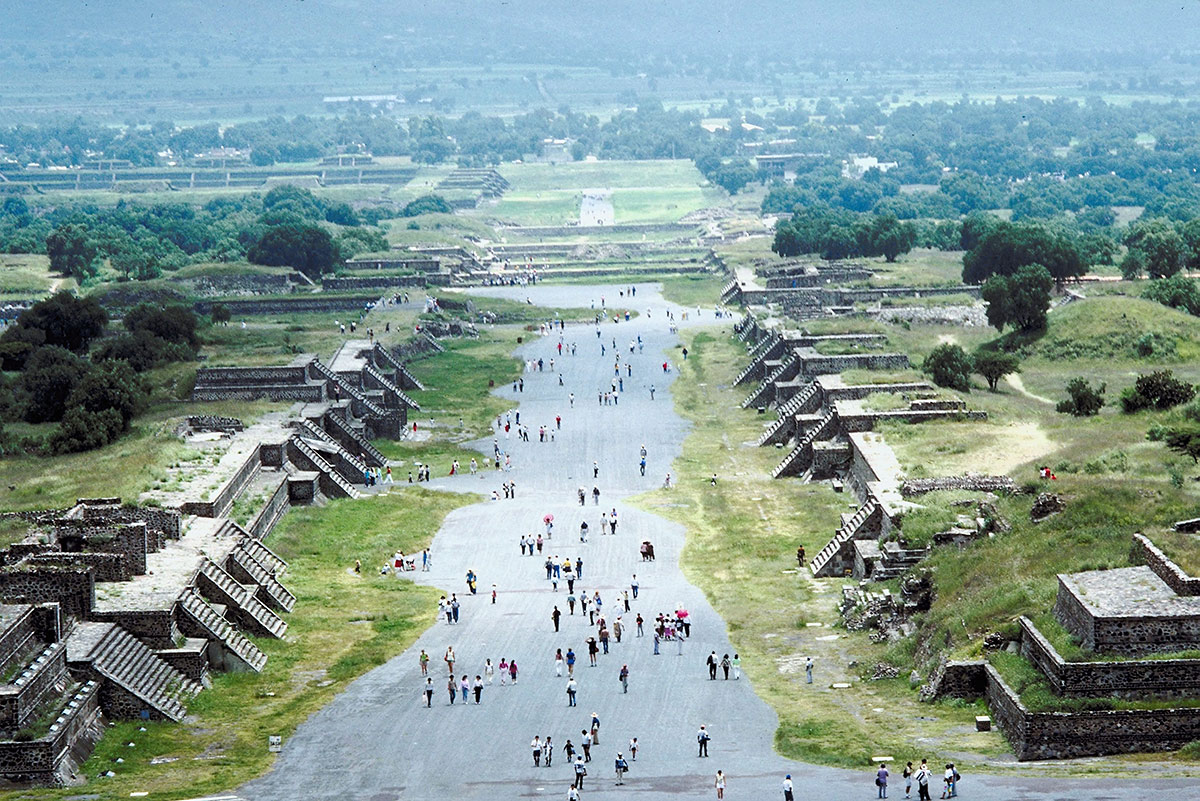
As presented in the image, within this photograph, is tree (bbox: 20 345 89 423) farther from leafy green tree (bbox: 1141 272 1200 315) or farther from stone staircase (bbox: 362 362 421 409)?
leafy green tree (bbox: 1141 272 1200 315)

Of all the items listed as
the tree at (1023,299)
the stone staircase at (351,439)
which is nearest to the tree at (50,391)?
the stone staircase at (351,439)

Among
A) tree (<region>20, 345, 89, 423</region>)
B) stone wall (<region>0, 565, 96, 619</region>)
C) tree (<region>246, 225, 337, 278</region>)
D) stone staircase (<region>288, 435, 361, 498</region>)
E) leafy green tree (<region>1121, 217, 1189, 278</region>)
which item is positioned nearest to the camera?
stone wall (<region>0, 565, 96, 619</region>)

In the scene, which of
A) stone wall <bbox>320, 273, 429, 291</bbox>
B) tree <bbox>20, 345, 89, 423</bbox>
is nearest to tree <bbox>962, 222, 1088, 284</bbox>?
stone wall <bbox>320, 273, 429, 291</bbox>

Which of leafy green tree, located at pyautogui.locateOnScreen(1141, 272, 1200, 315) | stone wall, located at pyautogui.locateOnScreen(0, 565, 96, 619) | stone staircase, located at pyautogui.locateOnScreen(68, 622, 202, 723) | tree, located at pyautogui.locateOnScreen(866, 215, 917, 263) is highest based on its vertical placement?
stone wall, located at pyautogui.locateOnScreen(0, 565, 96, 619)

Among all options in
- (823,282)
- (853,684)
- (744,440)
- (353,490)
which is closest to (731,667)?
(853,684)

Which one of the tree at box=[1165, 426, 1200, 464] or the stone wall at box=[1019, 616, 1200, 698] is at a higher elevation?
the stone wall at box=[1019, 616, 1200, 698]

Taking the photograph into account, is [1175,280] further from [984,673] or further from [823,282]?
[984,673]

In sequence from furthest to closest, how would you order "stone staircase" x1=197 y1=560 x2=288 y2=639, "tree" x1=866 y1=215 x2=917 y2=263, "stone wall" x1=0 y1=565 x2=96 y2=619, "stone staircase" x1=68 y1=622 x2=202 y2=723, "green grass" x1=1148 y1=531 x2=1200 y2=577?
"tree" x1=866 y1=215 x2=917 y2=263
"stone staircase" x1=197 y1=560 x2=288 y2=639
"stone wall" x1=0 y1=565 x2=96 y2=619
"stone staircase" x1=68 y1=622 x2=202 y2=723
"green grass" x1=1148 y1=531 x2=1200 y2=577
